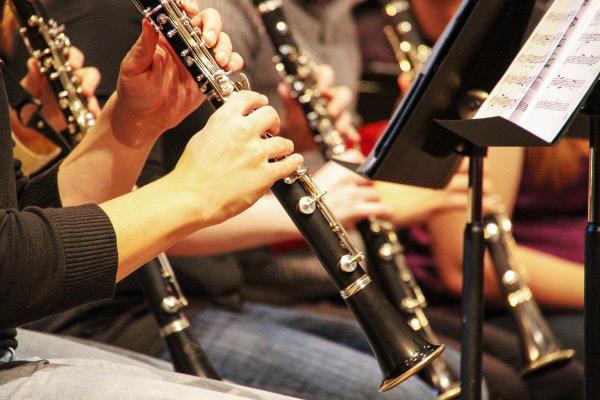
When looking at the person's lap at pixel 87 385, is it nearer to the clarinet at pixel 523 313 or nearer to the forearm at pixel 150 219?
the forearm at pixel 150 219

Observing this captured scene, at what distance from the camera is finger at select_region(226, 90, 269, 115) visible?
0.83m

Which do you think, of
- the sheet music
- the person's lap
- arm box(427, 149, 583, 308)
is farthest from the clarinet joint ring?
arm box(427, 149, 583, 308)

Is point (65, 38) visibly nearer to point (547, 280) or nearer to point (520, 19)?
point (520, 19)

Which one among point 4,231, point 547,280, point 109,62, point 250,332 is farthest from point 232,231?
point 547,280

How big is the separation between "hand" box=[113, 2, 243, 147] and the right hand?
0.41ft

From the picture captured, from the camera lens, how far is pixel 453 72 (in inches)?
40.4

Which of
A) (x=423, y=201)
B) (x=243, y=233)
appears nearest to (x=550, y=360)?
(x=423, y=201)

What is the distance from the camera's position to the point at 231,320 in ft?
4.53

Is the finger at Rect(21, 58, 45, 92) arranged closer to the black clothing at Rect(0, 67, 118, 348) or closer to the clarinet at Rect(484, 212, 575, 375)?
the black clothing at Rect(0, 67, 118, 348)

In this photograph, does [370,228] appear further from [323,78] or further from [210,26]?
[210,26]

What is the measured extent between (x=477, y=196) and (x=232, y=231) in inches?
17.5

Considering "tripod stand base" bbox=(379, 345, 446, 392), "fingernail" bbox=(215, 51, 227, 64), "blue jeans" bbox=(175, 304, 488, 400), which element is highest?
"fingernail" bbox=(215, 51, 227, 64)

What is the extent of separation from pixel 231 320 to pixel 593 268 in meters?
0.61

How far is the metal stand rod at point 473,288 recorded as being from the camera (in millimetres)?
1049
